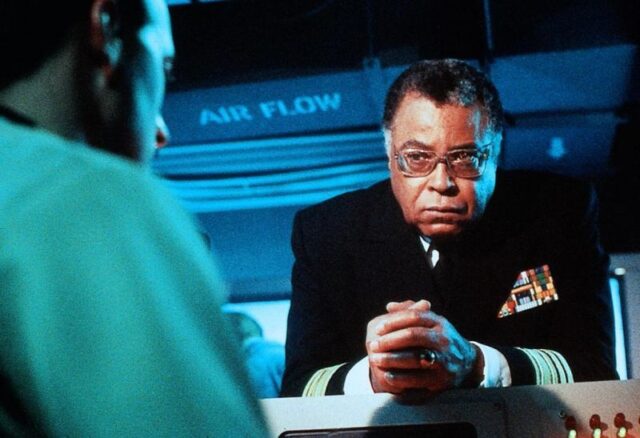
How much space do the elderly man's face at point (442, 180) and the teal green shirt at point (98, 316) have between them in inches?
46.9

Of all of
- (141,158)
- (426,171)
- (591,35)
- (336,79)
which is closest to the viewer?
(141,158)

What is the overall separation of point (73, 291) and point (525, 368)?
3.09 ft

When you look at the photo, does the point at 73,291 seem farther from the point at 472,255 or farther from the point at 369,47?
the point at 369,47

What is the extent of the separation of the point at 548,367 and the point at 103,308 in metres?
0.98

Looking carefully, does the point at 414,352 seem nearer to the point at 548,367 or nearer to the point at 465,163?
the point at 548,367

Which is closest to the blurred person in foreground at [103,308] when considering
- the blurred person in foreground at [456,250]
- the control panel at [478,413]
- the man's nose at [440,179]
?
the control panel at [478,413]

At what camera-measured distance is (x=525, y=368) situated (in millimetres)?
1197

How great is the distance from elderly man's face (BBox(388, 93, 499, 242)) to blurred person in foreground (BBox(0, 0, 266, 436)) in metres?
1.16

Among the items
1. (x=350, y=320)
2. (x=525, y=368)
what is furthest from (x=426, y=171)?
(x=525, y=368)

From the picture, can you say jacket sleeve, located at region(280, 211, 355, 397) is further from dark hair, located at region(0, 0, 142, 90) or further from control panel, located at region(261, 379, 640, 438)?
dark hair, located at region(0, 0, 142, 90)

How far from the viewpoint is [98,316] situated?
372mm

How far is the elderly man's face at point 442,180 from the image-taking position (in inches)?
62.1

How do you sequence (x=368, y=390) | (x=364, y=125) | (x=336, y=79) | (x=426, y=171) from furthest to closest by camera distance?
1. (x=364, y=125)
2. (x=336, y=79)
3. (x=426, y=171)
4. (x=368, y=390)

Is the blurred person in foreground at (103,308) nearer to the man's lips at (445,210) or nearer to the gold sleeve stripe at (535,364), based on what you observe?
the gold sleeve stripe at (535,364)
